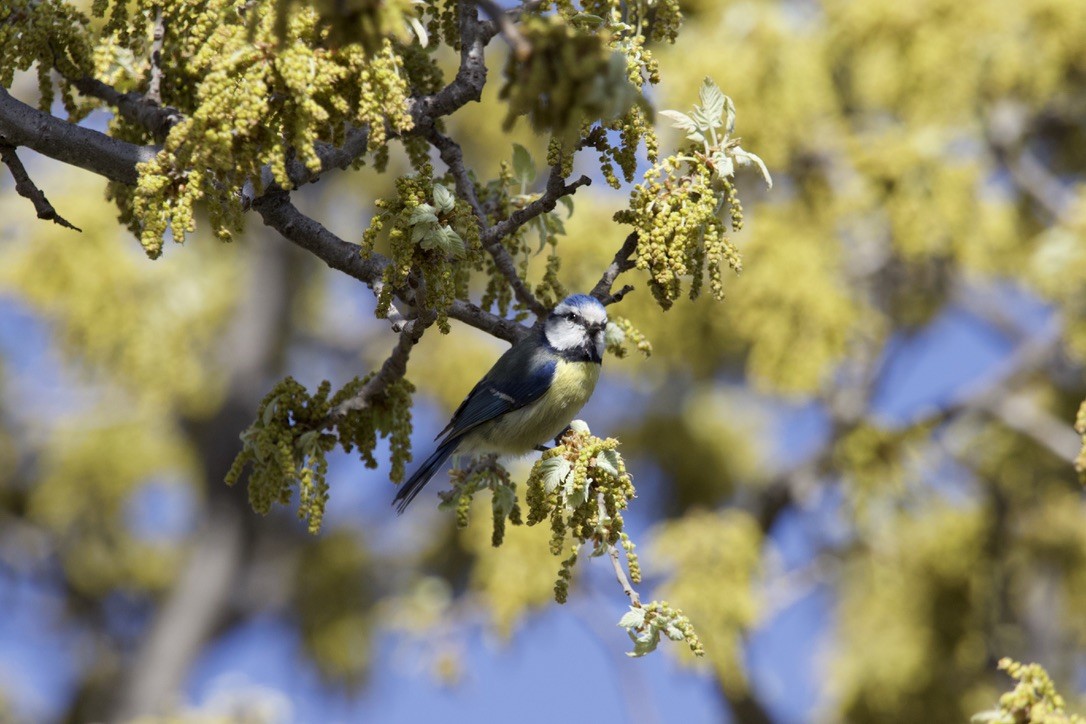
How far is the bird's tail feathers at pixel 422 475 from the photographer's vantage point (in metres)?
3.40

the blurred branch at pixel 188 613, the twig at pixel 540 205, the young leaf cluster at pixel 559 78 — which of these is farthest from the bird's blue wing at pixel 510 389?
the blurred branch at pixel 188 613

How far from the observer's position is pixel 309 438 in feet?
8.87

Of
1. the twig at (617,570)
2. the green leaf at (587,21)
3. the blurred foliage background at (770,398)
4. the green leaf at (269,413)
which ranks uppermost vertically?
the blurred foliage background at (770,398)

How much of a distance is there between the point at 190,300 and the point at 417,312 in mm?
7962

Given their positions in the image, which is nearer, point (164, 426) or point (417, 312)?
point (417, 312)

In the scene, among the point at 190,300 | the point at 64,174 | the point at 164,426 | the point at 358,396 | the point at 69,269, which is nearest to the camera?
the point at 358,396

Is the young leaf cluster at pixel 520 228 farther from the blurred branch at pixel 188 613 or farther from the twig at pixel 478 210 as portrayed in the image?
the blurred branch at pixel 188 613

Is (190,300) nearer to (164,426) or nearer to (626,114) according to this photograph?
(164,426)

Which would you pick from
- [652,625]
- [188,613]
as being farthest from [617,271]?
[188,613]

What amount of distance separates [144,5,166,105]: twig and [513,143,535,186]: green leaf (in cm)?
84

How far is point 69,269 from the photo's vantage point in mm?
7754

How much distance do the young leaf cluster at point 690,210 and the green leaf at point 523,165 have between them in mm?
466

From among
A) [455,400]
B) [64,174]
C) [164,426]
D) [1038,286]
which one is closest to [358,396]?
[1038,286]

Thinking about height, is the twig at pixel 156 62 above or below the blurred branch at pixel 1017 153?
below
